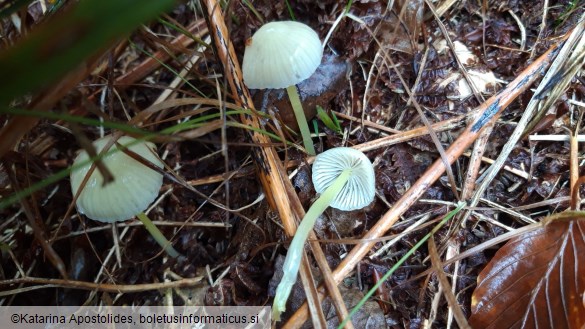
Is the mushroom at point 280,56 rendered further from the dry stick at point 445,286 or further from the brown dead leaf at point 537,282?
the brown dead leaf at point 537,282

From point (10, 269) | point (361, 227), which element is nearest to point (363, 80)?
point (361, 227)

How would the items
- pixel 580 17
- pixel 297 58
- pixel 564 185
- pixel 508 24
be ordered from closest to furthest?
1. pixel 297 58
2. pixel 564 185
3. pixel 580 17
4. pixel 508 24

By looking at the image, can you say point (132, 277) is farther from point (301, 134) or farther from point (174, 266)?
point (301, 134)

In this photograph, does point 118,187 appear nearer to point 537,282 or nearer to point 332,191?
point 332,191

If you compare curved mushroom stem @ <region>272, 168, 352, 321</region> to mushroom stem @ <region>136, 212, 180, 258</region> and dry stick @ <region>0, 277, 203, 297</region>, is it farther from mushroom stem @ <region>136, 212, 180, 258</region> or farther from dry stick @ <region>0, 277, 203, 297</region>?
mushroom stem @ <region>136, 212, 180, 258</region>

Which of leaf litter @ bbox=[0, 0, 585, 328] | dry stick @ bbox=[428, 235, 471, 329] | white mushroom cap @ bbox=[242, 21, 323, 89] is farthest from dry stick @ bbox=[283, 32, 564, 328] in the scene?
white mushroom cap @ bbox=[242, 21, 323, 89]
